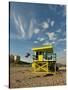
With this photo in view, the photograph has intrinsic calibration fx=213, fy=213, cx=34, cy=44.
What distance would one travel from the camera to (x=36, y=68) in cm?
208

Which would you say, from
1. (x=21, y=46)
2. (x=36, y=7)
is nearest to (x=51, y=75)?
A: (x=21, y=46)

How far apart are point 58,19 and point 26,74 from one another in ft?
2.10

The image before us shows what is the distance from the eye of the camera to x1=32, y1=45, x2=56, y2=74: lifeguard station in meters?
2.08

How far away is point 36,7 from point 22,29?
263 millimetres

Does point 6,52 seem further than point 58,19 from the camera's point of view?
No

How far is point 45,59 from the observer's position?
2.10 m

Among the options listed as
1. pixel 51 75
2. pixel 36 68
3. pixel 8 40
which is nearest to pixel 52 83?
pixel 51 75

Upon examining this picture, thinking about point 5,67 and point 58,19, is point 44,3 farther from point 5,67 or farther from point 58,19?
point 5,67

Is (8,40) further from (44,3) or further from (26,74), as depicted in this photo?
(44,3)

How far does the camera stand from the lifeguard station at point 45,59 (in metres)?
2.08

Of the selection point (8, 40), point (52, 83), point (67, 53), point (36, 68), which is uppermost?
point (8, 40)

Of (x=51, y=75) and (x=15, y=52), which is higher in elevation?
(x=15, y=52)

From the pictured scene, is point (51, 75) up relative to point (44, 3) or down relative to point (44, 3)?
down

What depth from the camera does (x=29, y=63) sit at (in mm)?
2055
